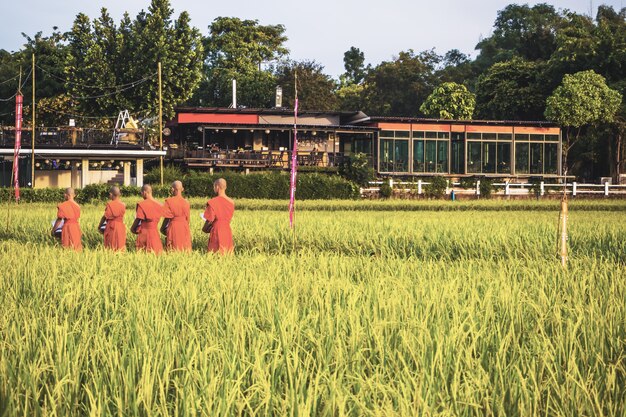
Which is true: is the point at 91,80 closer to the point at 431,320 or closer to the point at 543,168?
the point at 543,168

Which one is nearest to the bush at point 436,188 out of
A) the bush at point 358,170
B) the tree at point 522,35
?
the bush at point 358,170

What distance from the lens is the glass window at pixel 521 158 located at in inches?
1956

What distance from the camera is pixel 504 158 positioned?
163 feet

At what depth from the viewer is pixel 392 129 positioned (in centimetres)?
4794

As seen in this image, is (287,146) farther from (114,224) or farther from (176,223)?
(176,223)

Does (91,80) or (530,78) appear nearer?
(91,80)

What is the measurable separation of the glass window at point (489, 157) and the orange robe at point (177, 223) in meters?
39.3

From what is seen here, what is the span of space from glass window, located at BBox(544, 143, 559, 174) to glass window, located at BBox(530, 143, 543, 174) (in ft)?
1.33

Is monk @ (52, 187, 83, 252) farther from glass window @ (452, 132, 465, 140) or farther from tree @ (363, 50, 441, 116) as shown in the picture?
tree @ (363, 50, 441, 116)

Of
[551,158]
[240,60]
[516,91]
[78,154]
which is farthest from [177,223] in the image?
[240,60]

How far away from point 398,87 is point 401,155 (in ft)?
81.7

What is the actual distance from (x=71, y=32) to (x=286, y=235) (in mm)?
41091

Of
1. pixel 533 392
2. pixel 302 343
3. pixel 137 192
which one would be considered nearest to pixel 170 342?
pixel 302 343

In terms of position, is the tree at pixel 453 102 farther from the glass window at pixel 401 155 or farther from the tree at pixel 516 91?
the glass window at pixel 401 155
